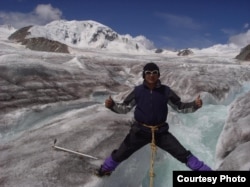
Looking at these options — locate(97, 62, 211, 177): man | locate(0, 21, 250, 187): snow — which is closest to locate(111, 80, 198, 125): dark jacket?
locate(97, 62, 211, 177): man

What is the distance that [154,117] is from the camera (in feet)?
25.2

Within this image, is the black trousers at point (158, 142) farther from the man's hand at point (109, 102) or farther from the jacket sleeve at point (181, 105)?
the man's hand at point (109, 102)

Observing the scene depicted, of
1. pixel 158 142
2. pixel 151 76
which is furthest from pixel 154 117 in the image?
pixel 151 76

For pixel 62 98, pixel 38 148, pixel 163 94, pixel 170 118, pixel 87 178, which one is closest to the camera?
pixel 163 94

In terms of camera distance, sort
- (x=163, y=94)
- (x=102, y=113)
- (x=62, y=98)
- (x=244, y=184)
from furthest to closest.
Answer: (x=62, y=98), (x=102, y=113), (x=163, y=94), (x=244, y=184)

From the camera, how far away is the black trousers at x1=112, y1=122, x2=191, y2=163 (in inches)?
301

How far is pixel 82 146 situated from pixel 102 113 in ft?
11.3

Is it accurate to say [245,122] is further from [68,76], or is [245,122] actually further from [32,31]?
[32,31]

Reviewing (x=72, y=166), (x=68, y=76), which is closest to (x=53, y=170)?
(x=72, y=166)

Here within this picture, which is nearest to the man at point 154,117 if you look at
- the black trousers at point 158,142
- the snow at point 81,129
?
the black trousers at point 158,142

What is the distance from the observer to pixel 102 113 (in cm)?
1356

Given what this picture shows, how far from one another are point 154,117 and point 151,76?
90 centimetres

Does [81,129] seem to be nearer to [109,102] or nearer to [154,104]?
[109,102]

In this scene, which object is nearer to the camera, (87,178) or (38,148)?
(87,178)
